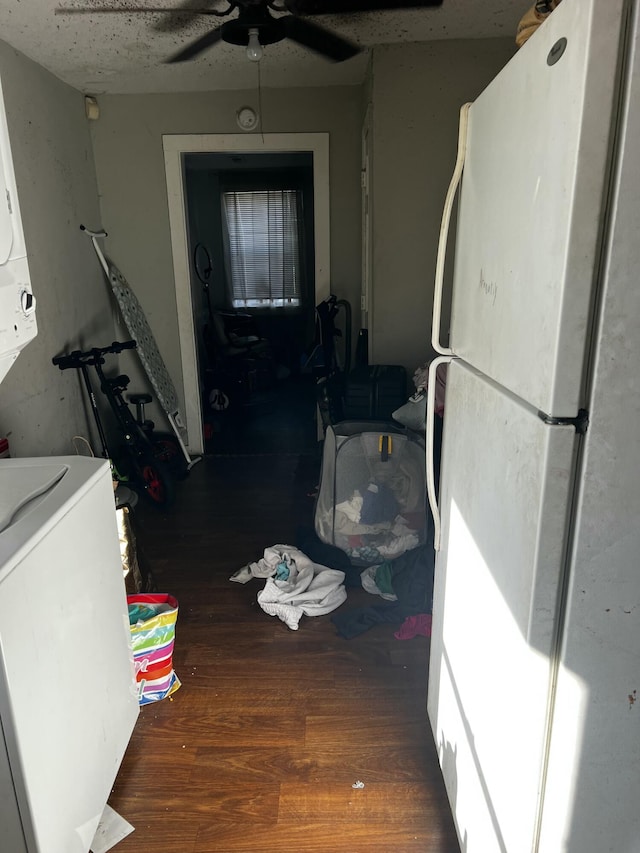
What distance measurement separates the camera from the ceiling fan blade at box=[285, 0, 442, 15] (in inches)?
88.0

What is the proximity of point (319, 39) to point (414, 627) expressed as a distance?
2682 millimetres

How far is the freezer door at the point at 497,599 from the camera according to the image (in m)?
0.85

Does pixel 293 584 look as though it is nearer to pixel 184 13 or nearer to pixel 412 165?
pixel 412 165

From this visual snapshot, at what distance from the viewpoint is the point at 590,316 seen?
740mm

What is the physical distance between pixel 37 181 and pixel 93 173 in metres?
0.92

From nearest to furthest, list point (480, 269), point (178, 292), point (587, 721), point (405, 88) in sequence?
point (587, 721), point (480, 269), point (405, 88), point (178, 292)

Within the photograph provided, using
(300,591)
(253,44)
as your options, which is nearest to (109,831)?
A: (300,591)

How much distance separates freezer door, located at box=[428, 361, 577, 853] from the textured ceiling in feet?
6.59

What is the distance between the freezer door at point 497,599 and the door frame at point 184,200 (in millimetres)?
2686

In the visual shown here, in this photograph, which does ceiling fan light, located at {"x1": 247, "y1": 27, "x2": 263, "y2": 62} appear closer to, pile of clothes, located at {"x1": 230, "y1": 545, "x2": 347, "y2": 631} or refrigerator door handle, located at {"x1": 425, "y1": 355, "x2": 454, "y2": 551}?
refrigerator door handle, located at {"x1": 425, "y1": 355, "x2": 454, "y2": 551}

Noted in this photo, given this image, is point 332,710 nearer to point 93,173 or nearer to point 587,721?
point 587,721

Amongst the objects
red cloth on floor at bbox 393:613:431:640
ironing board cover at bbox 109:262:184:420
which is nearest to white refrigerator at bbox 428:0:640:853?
red cloth on floor at bbox 393:613:431:640

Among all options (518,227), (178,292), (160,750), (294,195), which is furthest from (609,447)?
(294,195)

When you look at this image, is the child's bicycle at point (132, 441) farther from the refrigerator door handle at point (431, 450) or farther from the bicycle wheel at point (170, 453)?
the refrigerator door handle at point (431, 450)
